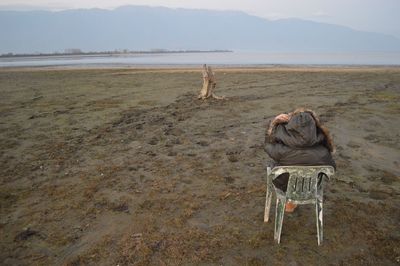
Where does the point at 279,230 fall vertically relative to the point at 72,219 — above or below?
above

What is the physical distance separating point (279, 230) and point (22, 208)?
165 inches

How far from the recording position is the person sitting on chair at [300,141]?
13.6 feet

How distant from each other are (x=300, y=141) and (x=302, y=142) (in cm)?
3

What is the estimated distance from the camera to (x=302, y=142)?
4.15m

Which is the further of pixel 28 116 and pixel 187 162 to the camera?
pixel 28 116

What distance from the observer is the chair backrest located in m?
4.13

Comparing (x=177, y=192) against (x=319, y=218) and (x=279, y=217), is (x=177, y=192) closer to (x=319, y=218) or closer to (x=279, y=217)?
(x=279, y=217)

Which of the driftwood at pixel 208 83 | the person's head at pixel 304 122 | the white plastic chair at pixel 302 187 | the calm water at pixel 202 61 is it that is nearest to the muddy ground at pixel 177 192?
the white plastic chair at pixel 302 187

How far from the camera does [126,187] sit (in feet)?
21.2

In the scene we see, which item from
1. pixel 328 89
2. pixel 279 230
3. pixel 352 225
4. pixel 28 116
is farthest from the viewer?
pixel 328 89

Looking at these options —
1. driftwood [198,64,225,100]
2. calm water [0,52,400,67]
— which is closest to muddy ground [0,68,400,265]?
driftwood [198,64,225,100]

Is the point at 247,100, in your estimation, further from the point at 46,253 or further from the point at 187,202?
the point at 46,253

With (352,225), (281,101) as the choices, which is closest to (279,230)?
(352,225)

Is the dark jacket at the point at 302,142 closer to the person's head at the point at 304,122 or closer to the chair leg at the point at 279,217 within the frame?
the person's head at the point at 304,122
